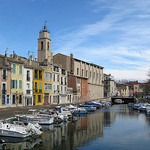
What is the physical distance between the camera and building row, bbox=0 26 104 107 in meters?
49.6

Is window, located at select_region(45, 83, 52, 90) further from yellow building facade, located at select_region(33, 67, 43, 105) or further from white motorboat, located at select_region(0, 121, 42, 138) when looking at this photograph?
white motorboat, located at select_region(0, 121, 42, 138)

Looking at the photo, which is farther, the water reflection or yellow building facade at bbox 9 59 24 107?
yellow building facade at bbox 9 59 24 107

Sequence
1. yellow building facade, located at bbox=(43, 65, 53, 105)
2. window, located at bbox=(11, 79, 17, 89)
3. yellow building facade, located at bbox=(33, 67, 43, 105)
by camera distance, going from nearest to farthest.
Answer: window, located at bbox=(11, 79, 17, 89) → yellow building facade, located at bbox=(33, 67, 43, 105) → yellow building facade, located at bbox=(43, 65, 53, 105)

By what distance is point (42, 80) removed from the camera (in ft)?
204

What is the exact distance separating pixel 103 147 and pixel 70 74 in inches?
2382

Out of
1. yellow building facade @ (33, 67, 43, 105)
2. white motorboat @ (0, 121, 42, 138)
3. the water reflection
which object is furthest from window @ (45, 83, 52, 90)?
the water reflection

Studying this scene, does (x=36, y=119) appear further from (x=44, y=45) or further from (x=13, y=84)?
(x=44, y=45)

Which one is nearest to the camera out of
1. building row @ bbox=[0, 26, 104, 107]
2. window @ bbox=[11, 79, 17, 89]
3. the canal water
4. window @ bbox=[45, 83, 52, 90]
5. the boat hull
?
the canal water

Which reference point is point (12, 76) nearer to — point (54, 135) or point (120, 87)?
point (54, 135)

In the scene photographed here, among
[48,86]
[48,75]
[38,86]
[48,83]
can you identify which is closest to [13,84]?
[38,86]

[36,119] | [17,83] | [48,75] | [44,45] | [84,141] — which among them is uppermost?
[44,45]

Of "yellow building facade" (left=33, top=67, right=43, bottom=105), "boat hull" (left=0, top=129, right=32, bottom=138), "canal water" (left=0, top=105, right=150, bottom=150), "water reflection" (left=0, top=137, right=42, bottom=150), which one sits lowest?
"canal water" (left=0, top=105, right=150, bottom=150)

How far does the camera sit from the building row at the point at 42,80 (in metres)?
49.6

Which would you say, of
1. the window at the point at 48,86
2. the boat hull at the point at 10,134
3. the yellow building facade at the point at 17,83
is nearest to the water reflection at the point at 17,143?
the boat hull at the point at 10,134
